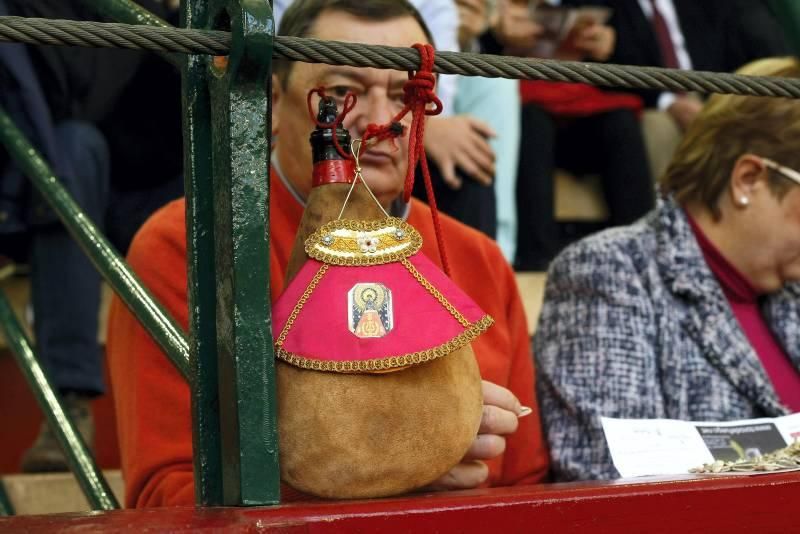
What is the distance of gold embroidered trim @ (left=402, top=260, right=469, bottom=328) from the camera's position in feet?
2.62

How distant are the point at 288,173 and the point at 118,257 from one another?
1.41ft

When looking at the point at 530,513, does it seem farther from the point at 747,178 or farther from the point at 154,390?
the point at 747,178

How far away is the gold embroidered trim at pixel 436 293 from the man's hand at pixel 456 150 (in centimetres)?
127

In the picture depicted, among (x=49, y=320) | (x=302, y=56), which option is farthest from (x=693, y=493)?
(x=49, y=320)

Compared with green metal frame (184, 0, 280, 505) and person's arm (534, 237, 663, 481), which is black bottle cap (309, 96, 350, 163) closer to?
green metal frame (184, 0, 280, 505)

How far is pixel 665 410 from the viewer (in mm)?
1502

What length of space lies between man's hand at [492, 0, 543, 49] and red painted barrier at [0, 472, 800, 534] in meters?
2.12

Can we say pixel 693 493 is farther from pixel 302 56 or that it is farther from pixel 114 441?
pixel 114 441

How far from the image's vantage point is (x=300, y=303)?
2.57ft

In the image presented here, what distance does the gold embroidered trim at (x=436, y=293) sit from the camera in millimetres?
798

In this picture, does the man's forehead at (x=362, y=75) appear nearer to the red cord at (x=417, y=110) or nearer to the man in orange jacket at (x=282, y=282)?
the man in orange jacket at (x=282, y=282)

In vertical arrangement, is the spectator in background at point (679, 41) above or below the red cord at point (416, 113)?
above

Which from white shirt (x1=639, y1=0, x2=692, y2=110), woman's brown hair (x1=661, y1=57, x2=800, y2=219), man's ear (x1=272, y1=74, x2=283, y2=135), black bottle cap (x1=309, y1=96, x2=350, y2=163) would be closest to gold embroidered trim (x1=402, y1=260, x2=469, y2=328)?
black bottle cap (x1=309, y1=96, x2=350, y2=163)

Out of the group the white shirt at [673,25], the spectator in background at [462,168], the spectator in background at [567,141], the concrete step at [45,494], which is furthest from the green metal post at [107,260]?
the white shirt at [673,25]
